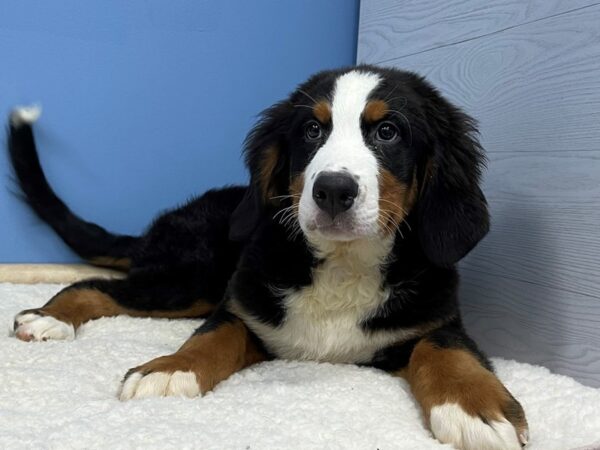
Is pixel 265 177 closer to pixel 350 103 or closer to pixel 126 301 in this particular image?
pixel 350 103

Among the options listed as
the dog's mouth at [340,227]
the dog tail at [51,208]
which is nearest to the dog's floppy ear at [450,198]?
the dog's mouth at [340,227]

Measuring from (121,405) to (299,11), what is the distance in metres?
1.99

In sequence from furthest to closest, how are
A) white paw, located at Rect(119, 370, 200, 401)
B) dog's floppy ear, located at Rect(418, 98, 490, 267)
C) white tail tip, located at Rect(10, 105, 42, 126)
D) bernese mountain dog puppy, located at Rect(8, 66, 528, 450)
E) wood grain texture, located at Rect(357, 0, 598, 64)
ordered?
white tail tip, located at Rect(10, 105, 42, 126)
wood grain texture, located at Rect(357, 0, 598, 64)
dog's floppy ear, located at Rect(418, 98, 490, 267)
bernese mountain dog puppy, located at Rect(8, 66, 528, 450)
white paw, located at Rect(119, 370, 200, 401)

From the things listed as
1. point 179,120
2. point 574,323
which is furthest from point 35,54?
point 574,323

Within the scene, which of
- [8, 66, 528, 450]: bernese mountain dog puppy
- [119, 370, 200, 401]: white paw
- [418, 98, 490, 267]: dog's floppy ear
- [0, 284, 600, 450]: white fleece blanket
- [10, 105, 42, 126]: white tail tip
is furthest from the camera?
[10, 105, 42, 126]: white tail tip

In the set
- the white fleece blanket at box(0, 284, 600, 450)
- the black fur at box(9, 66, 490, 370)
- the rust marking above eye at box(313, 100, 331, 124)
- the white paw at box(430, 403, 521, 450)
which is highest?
the rust marking above eye at box(313, 100, 331, 124)

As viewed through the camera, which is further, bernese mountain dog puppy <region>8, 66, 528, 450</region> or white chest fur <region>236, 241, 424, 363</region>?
white chest fur <region>236, 241, 424, 363</region>

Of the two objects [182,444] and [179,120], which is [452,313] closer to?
[182,444]

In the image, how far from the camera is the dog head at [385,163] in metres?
1.33

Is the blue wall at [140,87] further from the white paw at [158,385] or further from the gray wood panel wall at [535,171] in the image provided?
the white paw at [158,385]

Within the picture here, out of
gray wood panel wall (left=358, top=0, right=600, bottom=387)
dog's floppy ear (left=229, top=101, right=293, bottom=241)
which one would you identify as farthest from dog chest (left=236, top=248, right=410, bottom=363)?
gray wood panel wall (left=358, top=0, right=600, bottom=387)

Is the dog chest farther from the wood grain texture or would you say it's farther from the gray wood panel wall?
the wood grain texture

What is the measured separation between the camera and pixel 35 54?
7.55 ft

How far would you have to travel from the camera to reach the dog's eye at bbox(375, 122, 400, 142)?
4.85 ft
